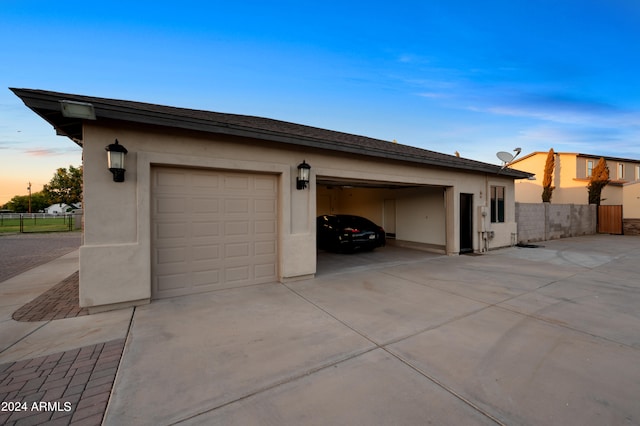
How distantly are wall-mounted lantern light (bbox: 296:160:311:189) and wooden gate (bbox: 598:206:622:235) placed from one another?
21956mm

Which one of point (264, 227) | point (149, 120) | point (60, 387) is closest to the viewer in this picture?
point (60, 387)

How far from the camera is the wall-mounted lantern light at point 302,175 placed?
5.65 m

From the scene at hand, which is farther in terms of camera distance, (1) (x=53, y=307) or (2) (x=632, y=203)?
(2) (x=632, y=203)

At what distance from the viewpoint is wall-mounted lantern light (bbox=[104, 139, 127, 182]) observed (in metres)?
3.97

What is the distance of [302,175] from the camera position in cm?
565

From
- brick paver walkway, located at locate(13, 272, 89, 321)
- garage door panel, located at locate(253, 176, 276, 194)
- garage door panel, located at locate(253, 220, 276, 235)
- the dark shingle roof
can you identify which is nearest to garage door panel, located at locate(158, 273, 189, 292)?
brick paver walkway, located at locate(13, 272, 89, 321)

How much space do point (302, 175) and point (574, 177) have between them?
2893cm

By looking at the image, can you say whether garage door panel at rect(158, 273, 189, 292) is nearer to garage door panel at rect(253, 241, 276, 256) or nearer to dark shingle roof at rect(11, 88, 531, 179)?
garage door panel at rect(253, 241, 276, 256)

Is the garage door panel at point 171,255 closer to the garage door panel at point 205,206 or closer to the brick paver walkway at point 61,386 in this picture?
the garage door panel at point 205,206

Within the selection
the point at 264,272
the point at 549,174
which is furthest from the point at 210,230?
the point at 549,174

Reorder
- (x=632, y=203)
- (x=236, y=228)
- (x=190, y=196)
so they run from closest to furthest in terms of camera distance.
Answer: (x=190, y=196)
(x=236, y=228)
(x=632, y=203)

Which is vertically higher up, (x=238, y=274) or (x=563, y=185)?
(x=563, y=185)

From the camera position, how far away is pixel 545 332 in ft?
10.8

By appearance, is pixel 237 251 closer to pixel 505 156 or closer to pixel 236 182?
pixel 236 182
